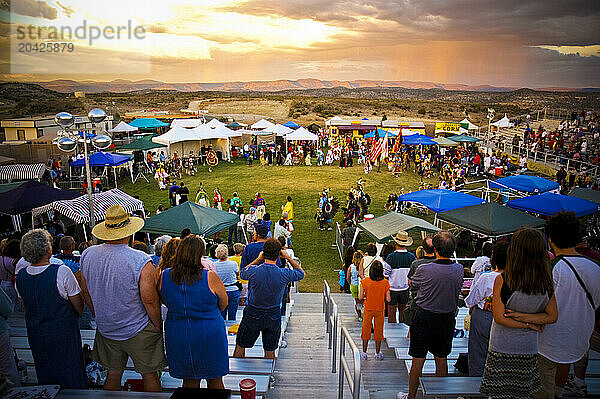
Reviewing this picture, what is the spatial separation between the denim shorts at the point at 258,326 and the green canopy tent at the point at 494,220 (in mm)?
5764

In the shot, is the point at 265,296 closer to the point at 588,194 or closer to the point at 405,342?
the point at 405,342

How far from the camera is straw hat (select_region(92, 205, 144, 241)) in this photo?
2793 millimetres

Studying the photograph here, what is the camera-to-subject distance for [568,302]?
2.69 meters

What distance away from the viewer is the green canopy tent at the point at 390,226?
8422mm

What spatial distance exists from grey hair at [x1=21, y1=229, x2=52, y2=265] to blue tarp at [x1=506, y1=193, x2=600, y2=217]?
30.1 ft

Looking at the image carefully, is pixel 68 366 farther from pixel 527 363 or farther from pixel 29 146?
pixel 29 146

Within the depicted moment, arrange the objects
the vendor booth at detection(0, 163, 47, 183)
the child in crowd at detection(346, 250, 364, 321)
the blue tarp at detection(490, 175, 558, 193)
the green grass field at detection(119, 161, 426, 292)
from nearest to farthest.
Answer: the child in crowd at detection(346, 250, 364, 321)
the green grass field at detection(119, 161, 426, 292)
the blue tarp at detection(490, 175, 558, 193)
the vendor booth at detection(0, 163, 47, 183)

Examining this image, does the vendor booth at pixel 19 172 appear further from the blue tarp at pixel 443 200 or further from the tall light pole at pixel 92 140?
the blue tarp at pixel 443 200

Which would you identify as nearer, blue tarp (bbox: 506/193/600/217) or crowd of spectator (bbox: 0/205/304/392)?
crowd of spectator (bbox: 0/205/304/392)

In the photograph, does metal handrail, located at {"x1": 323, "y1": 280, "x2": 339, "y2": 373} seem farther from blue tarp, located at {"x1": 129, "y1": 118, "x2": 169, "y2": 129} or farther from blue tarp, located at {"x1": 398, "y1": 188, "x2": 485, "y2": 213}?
blue tarp, located at {"x1": 129, "y1": 118, "x2": 169, "y2": 129}

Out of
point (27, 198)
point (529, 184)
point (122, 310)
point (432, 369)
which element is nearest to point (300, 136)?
point (529, 184)

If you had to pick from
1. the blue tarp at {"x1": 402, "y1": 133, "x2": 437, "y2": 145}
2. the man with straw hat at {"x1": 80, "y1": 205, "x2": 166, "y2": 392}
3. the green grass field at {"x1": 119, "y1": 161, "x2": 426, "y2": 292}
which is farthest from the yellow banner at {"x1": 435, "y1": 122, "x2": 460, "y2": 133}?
the man with straw hat at {"x1": 80, "y1": 205, "x2": 166, "y2": 392}

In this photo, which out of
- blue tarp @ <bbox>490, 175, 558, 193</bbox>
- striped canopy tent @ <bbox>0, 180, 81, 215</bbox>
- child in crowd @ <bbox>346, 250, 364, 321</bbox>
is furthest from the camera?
blue tarp @ <bbox>490, 175, 558, 193</bbox>

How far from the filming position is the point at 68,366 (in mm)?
2943
